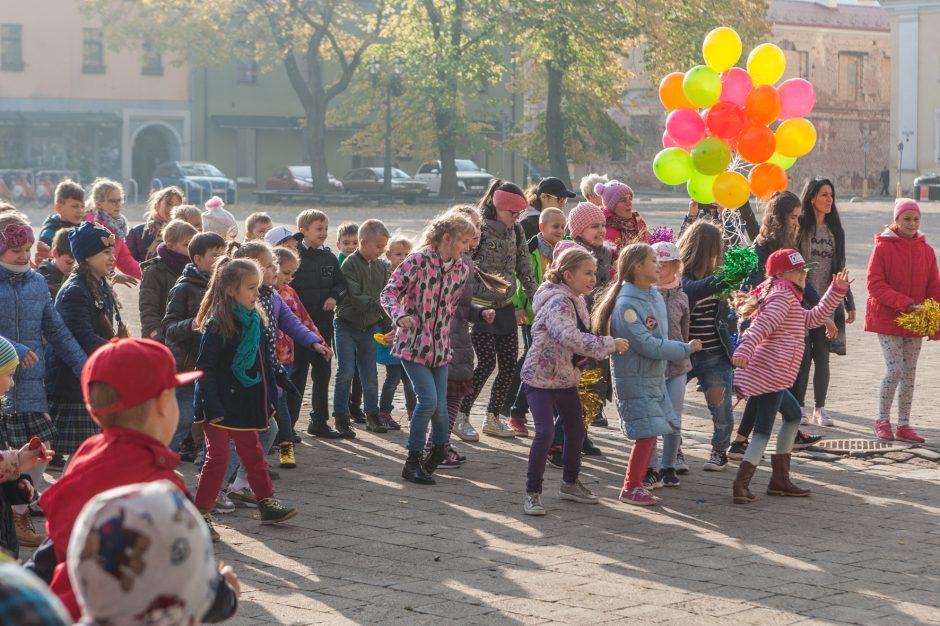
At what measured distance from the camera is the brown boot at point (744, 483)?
27.1 ft

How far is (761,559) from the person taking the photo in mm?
6930

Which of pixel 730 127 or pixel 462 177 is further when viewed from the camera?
pixel 462 177

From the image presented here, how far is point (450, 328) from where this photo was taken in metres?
9.74

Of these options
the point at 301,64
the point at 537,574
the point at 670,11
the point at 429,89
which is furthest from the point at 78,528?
the point at 301,64

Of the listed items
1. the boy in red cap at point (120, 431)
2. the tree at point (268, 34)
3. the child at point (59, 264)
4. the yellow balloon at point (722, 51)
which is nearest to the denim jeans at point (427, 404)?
the child at point (59, 264)

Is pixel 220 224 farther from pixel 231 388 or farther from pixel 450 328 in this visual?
pixel 231 388

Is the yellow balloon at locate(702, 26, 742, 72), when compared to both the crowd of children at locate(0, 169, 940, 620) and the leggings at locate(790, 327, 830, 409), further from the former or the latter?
the leggings at locate(790, 327, 830, 409)

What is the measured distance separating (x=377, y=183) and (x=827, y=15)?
29.2 meters

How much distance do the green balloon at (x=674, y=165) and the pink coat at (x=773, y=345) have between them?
2.84 m

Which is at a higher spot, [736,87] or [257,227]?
[736,87]

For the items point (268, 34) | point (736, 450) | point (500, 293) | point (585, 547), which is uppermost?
point (268, 34)

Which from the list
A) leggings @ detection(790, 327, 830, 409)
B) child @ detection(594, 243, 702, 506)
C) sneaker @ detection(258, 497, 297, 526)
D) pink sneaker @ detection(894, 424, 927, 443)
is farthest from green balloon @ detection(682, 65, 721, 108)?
sneaker @ detection(258, 497, 297, 526)

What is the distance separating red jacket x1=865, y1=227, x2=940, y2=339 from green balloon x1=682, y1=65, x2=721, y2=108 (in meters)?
1.77

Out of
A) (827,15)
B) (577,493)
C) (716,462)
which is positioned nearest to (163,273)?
(577,493)
